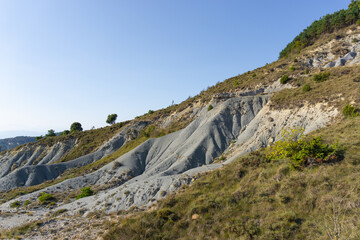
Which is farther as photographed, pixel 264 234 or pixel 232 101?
pixel 232 101

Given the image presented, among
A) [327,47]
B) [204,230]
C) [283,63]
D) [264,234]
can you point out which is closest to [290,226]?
[264,234]

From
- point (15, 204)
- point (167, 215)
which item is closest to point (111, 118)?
point (15, 204)

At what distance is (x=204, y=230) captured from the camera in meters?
13.2

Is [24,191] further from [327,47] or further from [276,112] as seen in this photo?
[327,47]

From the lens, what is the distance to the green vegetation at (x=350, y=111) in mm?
24481

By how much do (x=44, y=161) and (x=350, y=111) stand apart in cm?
8482

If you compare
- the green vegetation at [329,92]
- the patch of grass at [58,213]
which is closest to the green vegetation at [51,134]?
the patch of grass at [58,213]

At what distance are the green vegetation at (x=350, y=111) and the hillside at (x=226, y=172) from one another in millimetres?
135

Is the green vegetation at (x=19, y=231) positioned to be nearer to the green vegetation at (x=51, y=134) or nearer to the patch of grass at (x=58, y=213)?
the patch of grass at (x=58, y=213)

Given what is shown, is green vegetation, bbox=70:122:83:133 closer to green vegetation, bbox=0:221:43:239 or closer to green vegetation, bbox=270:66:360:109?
green vegetation, bbox=0:221:43:239

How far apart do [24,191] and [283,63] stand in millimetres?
78347

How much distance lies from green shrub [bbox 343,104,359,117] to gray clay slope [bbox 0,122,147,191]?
54.9 metres

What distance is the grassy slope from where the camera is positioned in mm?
11023

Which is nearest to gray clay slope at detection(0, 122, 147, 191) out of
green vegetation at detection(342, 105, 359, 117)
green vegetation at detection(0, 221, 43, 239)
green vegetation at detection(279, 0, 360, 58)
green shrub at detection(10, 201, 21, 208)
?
green shrub at detection(10, 201, 21, 208)
